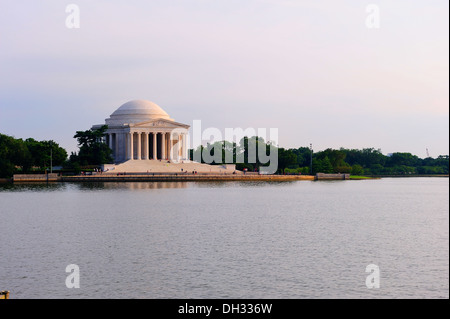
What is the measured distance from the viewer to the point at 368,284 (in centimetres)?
2306

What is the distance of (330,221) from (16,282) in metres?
27.9

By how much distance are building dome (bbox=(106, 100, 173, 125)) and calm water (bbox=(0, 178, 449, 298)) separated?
307 ft

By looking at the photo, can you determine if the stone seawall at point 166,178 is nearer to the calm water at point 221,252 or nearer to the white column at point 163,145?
the white column at point 163,145

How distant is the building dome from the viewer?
148 meters

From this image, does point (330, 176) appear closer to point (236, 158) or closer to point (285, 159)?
point (285, 159)

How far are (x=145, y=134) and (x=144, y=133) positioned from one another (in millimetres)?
542

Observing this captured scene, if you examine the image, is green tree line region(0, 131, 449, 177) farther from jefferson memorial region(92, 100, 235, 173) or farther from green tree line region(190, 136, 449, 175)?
jefferson memorial region(92, 100, 235, 173)

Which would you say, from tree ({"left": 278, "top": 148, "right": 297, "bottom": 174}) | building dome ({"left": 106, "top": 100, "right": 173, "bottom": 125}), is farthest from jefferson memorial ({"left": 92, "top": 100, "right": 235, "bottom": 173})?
tree ({"left": 278, "top": 148, "right": 297, "bottom": 174})

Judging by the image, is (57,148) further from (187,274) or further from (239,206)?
(187,274)

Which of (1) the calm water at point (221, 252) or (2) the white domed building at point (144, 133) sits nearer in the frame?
(1) the calm water at point (221, 252)

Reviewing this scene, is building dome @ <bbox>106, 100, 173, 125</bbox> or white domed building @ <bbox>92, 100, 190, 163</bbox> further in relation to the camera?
building dome @ <bbox>106, 100, 173, 125</bbox>

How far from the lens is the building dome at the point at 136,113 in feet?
484

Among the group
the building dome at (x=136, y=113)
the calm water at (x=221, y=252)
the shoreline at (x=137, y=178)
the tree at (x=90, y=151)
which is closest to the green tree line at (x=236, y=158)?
the tree at (x=90, y=151)
